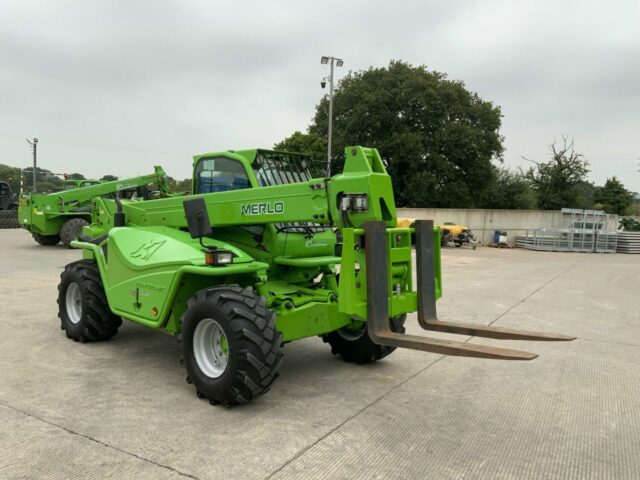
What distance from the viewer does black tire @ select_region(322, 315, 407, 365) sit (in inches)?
212

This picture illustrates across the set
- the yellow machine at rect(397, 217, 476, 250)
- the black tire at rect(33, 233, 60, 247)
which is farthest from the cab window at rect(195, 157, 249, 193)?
the yellow machine at rect(397, 217, 476, 250)

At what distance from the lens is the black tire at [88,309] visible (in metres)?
5.89

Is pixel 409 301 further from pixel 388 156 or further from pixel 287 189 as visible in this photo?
pixel 388 156

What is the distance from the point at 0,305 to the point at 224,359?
5.48 meters

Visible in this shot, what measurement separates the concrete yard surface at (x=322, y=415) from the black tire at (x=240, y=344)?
0.20m

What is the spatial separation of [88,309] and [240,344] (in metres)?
2.78

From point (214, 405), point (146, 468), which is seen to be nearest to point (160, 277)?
point (214, 405)

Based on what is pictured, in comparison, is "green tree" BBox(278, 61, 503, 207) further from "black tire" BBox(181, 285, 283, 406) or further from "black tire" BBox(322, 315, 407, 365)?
"black tire" BBox(181, 285, 283, 406)

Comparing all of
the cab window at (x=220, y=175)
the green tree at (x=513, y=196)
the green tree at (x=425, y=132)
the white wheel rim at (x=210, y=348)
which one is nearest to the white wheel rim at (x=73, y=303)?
the cab window at (x=220, y=175)

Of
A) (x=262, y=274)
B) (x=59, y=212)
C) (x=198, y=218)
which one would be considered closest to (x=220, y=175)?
(x=198, y=218)

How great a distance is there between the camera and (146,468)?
3250 mm

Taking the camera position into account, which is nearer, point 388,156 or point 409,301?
point 409,301

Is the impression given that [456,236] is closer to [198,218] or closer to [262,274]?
[262,274]

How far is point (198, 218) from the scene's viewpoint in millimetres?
4883
